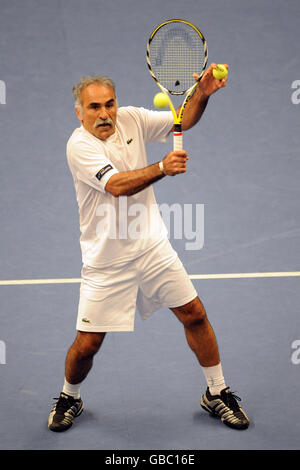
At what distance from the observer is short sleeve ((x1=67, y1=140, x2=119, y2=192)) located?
4.08 meters

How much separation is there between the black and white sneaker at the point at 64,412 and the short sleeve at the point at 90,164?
129 cm

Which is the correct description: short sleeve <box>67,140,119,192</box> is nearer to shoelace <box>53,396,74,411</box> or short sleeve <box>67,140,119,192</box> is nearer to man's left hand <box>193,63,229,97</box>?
man's left hand <box>193,63,229,97</box>

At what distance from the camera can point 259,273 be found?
244 inches

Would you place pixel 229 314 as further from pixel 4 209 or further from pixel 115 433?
pixel 4 209

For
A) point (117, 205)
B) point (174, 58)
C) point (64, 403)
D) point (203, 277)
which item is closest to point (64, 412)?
point (64, 403)

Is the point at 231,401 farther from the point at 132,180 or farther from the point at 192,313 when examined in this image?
the point at 132,180

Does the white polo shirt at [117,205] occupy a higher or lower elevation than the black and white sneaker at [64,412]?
higher

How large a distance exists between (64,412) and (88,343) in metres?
0.46

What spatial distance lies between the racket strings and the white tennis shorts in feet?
3.06

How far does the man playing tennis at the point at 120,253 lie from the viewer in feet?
13.9

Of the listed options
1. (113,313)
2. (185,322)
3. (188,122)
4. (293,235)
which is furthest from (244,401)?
(293,235)

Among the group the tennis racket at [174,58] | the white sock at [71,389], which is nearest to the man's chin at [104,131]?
the tennis racket at [174,58]

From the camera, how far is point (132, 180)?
3.98 meters

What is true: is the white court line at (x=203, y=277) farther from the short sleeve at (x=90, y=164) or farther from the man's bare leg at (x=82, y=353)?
the short sleeve at (x=90, y=164)
